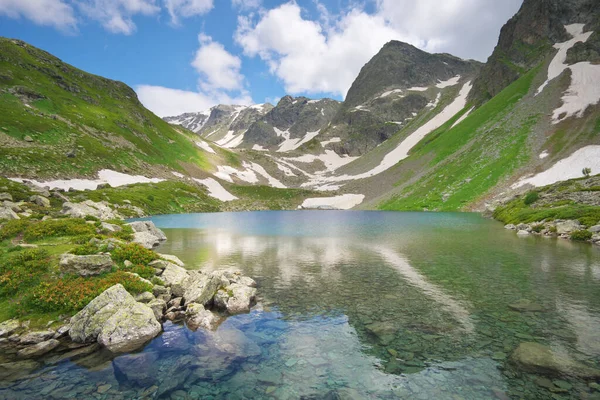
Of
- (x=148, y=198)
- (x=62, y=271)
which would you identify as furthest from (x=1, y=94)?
(x=62, y=271)

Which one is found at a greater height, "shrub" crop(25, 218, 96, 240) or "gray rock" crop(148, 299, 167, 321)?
"shrub" crop(25, 218, 96, 240)

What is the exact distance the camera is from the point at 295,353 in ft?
40.8

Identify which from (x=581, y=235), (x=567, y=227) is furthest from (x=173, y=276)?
(x=567, y=227)

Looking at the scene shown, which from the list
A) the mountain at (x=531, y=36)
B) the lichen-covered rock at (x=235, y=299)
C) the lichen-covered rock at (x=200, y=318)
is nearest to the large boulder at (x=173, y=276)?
the lichen-covered rock at (x=235, y=299)

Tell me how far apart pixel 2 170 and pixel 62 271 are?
84.4 metres

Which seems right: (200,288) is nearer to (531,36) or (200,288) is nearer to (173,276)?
(173,276)

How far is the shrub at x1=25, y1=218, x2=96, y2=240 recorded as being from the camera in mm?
24320

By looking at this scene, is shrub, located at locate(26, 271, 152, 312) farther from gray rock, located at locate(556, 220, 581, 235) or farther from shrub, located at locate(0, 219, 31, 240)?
gray rock, located at locate(556, 220, 581, 235)

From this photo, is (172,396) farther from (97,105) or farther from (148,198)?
(97,105)

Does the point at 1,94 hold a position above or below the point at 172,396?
above

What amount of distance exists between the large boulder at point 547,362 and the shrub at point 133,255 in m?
22.1

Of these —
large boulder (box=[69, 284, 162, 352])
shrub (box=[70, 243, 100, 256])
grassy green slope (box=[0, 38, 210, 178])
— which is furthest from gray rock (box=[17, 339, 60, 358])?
grassy green slope (box=[0, 38, 210, 178])

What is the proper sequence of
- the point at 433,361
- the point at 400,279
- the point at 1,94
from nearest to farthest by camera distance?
1. the point at 433,361
2. the point at 400,279
3. the point at 1,94

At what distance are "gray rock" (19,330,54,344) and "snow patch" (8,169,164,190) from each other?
8233 centimetres
